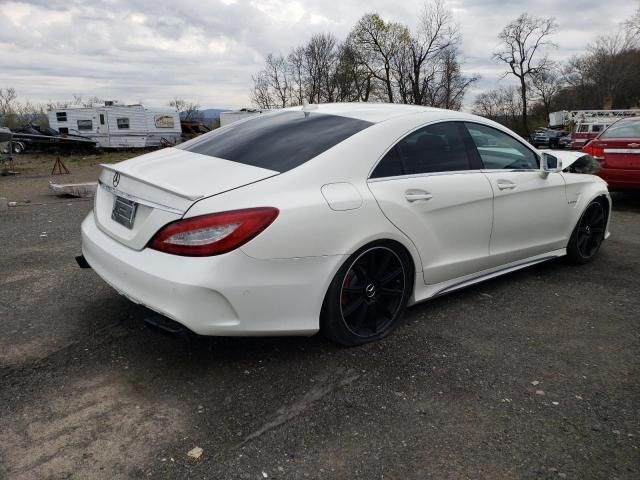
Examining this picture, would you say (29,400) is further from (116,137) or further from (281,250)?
(116,137)

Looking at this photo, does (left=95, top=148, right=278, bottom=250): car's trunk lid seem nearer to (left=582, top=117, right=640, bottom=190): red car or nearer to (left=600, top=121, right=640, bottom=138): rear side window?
(left=582, top=117, right=640, bottom=190): red car

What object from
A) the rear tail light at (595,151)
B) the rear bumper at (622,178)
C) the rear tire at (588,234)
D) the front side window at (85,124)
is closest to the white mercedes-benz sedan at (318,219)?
the rear tire at (588,234)

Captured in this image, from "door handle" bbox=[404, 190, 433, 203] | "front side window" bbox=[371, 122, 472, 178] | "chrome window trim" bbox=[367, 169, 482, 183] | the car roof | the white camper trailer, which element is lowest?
"door handle" bbox=[404, 190, 433, 203]

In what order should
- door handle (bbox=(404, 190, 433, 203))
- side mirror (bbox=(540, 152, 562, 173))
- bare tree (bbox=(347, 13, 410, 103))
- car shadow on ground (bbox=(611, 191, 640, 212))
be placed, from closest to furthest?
1. door handle (bbox=(404, 190, 433, 203))
2. side mirror (bbox=(540, 152, 562, 173))
3. car shadow on ground (bbox=(611, 191, 640, 212))
4. bare tree (bbox=(347, 13, 410, 103))

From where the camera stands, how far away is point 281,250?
2.68 meters

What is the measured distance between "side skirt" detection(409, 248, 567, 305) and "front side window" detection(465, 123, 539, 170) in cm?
78

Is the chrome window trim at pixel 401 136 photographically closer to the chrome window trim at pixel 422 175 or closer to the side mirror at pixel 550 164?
the chrome window trim at pixel 422 175

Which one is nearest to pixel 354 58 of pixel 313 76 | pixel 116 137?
pixel 313 76

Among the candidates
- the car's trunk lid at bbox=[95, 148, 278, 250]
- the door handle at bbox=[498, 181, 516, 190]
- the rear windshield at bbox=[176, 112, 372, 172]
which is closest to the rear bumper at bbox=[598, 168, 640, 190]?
the door handle at bbox=[498, 181, 516, 190]

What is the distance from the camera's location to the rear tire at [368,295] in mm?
3010

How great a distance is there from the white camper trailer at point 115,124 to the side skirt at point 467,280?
99.0ft

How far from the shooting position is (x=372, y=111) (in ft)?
12.0

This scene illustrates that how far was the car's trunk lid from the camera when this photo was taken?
106 inches

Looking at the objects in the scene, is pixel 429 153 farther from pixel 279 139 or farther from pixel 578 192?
pixel 578 192
